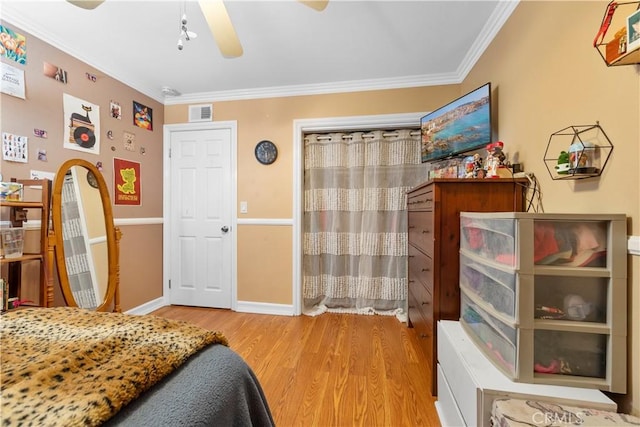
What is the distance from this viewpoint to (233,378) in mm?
808

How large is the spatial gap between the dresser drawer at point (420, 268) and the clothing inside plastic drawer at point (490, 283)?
0.21 meters

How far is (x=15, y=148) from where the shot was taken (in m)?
1.79

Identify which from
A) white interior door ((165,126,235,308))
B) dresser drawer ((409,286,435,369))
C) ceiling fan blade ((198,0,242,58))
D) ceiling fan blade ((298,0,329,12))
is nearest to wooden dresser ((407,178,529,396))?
dresser drawer ((409,286,435,369))

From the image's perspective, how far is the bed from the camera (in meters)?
0.56

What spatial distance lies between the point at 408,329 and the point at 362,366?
0.83 metres

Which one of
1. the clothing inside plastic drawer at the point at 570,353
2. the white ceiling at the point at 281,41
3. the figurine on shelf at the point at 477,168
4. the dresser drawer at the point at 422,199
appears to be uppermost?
the white ceiling at the point at 281,41

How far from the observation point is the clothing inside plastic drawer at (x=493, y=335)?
1.01 meters

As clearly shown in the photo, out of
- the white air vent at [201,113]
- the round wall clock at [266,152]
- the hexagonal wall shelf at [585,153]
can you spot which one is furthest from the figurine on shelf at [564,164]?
the white air vent at [201,113]

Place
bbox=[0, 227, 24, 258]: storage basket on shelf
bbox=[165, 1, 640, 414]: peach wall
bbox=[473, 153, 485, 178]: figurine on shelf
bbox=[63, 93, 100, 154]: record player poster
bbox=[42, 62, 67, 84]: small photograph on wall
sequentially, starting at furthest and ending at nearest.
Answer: bbox=[63, 93, 100, 154]: record player poster
bbox=[42, 62, 67, 84]: small photograph on wall
bbox=[473, 153, 485, 178]: figurine on shelf
bbox=[0, 227, 24, 258]: storage basket on shelf
bbox=[165, 1, 640, 414]: peach wall

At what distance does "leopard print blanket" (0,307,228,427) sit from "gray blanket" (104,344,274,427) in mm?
28

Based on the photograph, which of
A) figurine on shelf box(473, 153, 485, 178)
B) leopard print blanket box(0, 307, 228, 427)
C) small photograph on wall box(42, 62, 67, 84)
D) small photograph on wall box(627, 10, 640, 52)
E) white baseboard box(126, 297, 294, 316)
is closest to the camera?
leopard print blanket box(0, 307, 228, 427)

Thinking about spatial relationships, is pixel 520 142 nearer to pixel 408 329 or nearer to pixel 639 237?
pixel 639 237

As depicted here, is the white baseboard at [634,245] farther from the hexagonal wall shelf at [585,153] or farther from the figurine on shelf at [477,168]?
the figurine on shelf at [477,168]

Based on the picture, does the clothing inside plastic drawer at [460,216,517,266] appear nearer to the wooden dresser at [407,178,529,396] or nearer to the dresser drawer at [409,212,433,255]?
the wooden dresser at [407,178,529,396]
